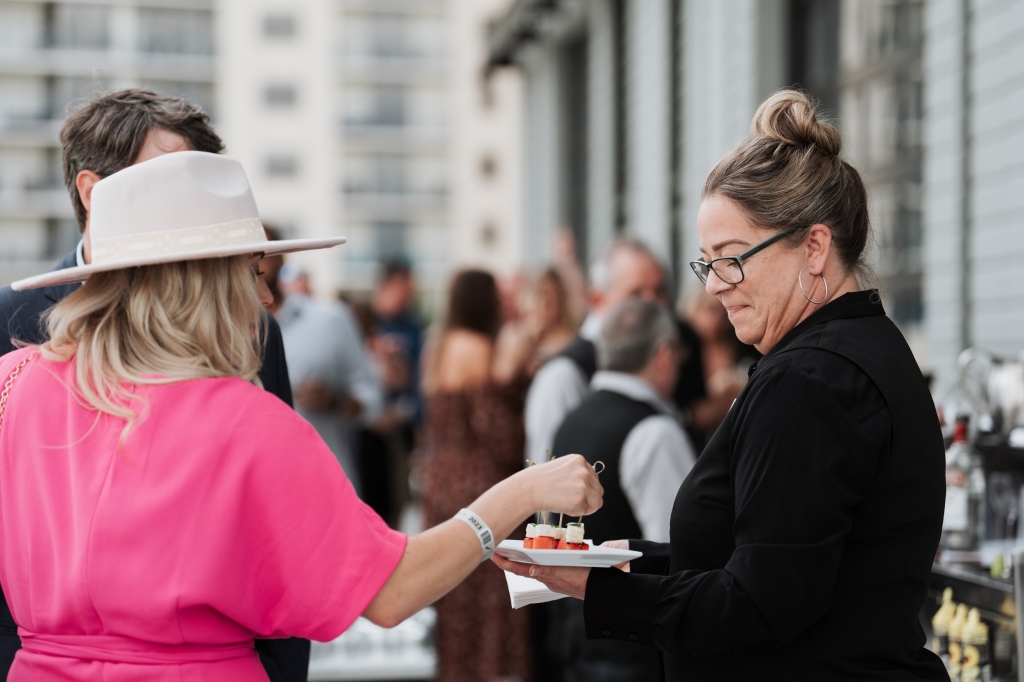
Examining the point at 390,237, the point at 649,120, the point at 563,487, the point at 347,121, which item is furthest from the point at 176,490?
the point at 347,121

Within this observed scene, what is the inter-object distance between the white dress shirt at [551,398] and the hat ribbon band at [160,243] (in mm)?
3215

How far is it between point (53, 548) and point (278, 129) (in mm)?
48164

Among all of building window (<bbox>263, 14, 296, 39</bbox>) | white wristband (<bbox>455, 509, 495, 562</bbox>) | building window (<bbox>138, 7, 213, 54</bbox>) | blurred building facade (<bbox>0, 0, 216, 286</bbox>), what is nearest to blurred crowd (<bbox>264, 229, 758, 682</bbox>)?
white wristband (<bbox>455, 509, 495, 562</bbox>)

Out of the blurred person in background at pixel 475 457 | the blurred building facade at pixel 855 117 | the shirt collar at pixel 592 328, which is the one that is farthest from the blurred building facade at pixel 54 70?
the shirt collar at pixel 592 328

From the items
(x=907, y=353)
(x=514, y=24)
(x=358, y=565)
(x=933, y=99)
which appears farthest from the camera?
(x=514, y=24)

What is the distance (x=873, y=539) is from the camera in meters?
1.76

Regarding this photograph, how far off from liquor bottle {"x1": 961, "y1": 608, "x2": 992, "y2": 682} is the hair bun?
149 cm

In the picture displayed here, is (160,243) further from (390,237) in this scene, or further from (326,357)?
(390,237)

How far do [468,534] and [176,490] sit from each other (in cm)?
48

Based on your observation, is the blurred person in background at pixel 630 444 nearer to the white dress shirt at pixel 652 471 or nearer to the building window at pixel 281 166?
the white dress shirt at pixel 652 471

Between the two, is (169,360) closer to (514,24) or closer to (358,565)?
(358,565)

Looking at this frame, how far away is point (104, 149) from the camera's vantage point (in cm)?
222

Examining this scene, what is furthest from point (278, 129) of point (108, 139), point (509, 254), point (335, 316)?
point (108, 139)

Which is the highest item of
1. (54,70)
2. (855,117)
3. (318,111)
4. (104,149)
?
(54,70)
